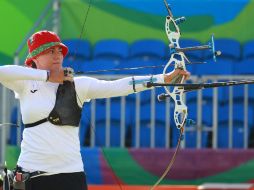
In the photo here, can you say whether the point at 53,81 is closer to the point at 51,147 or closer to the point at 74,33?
the point at 51,147

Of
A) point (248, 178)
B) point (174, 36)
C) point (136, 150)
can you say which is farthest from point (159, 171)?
point (174, 36)

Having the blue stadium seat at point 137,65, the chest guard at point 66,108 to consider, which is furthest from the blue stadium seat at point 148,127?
the chest guard at point 66,108

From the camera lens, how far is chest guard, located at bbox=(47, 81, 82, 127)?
4695 millimetres

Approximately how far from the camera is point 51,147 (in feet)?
15.4

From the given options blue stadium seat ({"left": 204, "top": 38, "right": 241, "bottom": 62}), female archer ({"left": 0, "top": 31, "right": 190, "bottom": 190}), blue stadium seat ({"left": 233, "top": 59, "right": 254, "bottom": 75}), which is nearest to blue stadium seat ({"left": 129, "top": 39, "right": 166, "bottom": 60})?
blue stadium seat ({"left": 204, "top": 38, "right": 241, "bottom": 62})

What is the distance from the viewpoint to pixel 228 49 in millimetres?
9656

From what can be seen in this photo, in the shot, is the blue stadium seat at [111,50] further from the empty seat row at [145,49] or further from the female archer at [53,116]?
the female archer at [53,116]

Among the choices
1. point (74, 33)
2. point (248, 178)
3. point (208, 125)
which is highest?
point (74, 33)

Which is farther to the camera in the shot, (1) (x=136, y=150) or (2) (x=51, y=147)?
(1) (x=136, y=150)

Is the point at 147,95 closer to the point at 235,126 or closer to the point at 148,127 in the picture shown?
the point at 148,127

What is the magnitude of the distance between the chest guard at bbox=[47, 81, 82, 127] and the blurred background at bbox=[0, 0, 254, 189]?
A: 9.47ft

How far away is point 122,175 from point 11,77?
3.92 metres

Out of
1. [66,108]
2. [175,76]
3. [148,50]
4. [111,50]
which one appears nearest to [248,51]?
[148,50]

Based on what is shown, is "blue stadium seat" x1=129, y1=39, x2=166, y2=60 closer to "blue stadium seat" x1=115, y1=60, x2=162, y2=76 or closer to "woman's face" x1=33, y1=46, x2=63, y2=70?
"blue stadium seat" x1=115, y1=60, x2=162, y2=76
